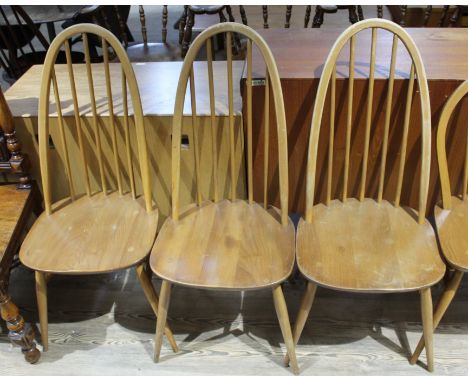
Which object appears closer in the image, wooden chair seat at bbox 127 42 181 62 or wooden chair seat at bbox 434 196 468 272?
wooden chair seat at bbox 434 196 468 272

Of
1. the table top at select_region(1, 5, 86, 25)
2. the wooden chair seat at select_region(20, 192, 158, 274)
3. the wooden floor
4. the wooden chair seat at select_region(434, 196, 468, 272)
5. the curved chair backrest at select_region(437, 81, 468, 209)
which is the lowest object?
the wooden floor

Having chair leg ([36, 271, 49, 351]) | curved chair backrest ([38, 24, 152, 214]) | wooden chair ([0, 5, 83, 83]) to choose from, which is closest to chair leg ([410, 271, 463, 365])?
curved chair backrest ([38, 24, 152, 214])

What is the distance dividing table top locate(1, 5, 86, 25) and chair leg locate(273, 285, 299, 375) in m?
1.91

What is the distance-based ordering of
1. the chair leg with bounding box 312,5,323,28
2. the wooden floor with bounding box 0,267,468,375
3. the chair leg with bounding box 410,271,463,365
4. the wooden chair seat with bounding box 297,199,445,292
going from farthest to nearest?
the chair leg with bounding box 312,5,323,28 < the wooden floor with bounding box 0,267,468,375 < the chair leg with bounding box 410,271,463,365 < the wooden chair seat with bounding box 297,199,445,292

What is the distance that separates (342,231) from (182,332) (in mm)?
626

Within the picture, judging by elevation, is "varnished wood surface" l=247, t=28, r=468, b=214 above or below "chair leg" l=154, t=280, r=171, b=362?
above

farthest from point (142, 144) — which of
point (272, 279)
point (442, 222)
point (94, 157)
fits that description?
point (442, 222)

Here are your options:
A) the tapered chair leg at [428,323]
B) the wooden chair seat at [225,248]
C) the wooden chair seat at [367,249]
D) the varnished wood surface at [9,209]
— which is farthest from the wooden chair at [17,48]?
the tapered chair leg at [428,323]

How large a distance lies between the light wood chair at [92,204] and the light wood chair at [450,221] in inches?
31.3

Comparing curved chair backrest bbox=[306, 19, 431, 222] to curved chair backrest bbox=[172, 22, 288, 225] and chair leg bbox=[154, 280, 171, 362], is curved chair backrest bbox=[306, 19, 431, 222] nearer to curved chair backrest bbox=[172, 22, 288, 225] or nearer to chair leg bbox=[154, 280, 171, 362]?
curved chair backrest bbox=[172, 22, 288, 225]

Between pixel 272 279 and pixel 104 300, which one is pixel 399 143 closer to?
pixel 272 279

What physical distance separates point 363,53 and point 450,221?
569 millimetres

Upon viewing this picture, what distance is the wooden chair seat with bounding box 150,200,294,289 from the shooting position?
1.13 metres

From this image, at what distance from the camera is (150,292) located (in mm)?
1324
